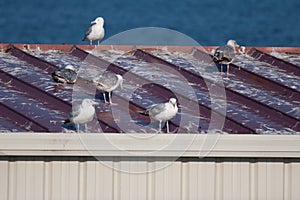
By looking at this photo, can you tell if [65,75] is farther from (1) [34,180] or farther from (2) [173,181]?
(2) [173,181]

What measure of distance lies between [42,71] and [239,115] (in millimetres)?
2924

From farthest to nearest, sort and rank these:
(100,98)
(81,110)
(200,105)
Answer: (100,98), (200,105), (81,110)

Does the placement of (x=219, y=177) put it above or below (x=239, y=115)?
below

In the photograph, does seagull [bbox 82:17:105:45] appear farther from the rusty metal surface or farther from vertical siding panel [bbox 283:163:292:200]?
vertical siding panel [bbox 283:163:292:200]

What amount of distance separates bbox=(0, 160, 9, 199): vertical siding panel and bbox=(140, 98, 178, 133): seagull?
161 cm

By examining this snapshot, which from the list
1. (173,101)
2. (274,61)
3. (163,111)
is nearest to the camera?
(163,111)

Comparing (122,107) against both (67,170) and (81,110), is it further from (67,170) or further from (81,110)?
(67,170)

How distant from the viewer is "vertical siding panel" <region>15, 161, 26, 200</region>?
340 inches

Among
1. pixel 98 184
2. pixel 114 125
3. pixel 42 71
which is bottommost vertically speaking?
pixel 98 184

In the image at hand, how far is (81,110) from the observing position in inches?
364

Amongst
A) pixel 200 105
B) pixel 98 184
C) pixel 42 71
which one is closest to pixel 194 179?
pixel 98 184

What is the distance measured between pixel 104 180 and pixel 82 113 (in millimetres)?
796

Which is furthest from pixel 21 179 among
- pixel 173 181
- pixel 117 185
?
pixel 173 181

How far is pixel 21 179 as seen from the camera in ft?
28.5
